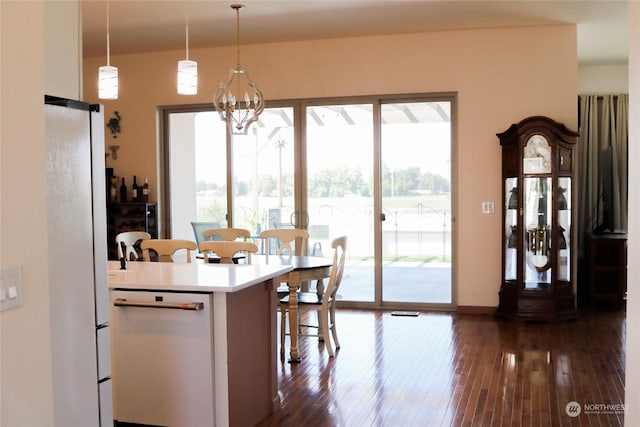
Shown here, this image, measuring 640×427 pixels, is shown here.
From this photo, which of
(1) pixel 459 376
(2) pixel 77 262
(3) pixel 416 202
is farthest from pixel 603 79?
(2) pixel 77 262

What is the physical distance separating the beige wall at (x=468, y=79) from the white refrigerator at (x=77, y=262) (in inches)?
202

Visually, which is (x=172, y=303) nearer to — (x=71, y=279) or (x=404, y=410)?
(x=71, y=279)

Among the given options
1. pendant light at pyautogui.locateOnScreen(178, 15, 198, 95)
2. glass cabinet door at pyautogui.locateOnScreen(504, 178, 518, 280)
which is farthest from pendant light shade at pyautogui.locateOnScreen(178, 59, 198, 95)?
glass cabinet door at pyautogui.locateOnScreen(504, 178, 518, 280)

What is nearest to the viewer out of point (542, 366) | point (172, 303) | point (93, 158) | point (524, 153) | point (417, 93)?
point (93, 158)

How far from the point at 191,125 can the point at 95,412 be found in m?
5.90

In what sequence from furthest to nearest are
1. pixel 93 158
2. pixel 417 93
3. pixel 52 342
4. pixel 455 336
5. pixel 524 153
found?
1. pixel 417 93
2. pixel 524 153
3. pixel 455 336
4. pixel 93 158
5. pixel 52 342

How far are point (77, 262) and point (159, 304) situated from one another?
130 centimetres

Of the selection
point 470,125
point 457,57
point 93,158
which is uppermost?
point 457,57

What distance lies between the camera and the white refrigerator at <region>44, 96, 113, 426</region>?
2.00 meters

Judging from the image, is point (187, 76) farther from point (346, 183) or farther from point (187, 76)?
point (346, 183)

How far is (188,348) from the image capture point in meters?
3.38

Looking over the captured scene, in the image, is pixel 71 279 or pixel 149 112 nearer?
pixel 71 279

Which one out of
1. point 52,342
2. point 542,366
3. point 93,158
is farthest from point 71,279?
point 542,366

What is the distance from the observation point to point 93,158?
2213 millimetres
